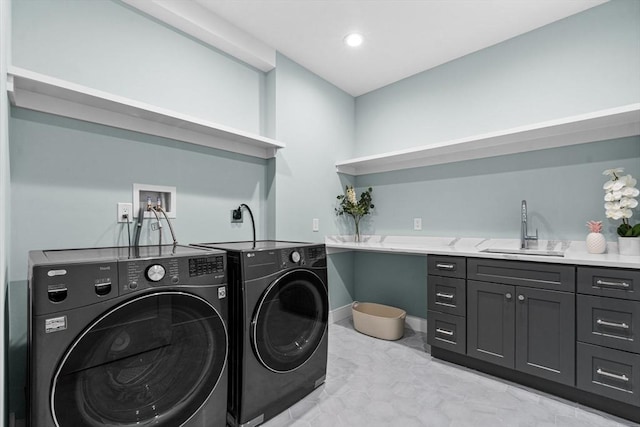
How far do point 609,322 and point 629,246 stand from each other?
1.86 ft

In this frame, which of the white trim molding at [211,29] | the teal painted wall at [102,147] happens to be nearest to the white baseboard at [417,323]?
the teal painted wall at [102,147]

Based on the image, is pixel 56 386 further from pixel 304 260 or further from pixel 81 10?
pixel 81 10

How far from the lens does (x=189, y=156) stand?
7.01 feet

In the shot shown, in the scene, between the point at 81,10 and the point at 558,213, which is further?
the point at 558,213

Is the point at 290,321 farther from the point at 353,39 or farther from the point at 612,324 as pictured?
the point at 353,39

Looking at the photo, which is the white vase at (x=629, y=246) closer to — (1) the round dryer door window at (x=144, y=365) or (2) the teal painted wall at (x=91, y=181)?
(1) the round dryer door window at (x=144, y=365)

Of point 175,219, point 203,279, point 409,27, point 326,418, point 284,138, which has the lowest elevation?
point 326,418

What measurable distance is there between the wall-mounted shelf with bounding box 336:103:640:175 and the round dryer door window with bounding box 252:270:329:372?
63.1 inches

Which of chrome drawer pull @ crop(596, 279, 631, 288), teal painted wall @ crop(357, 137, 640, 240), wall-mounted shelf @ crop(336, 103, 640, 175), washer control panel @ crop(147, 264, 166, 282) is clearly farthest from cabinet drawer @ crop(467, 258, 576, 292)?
washer control panel @ crop(147, 264, 166, 282)

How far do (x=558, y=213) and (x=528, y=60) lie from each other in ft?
4.12

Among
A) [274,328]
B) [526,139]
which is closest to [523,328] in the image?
[526,139]

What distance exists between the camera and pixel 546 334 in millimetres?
1830

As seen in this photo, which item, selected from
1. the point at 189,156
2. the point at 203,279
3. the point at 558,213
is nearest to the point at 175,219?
the point at 189,156

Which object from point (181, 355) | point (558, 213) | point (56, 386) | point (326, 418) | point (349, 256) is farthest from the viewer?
point (349, 256)
